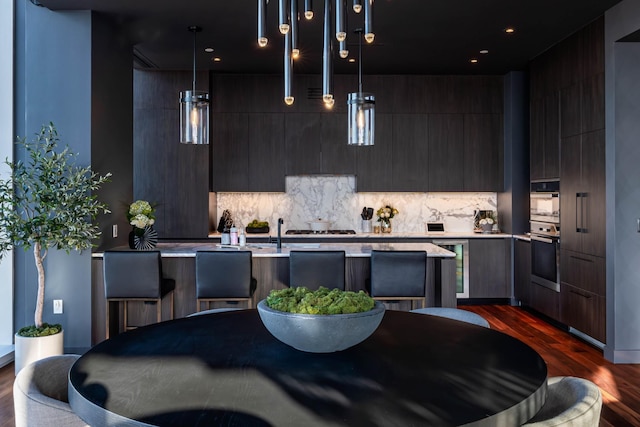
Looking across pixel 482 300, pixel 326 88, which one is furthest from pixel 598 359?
pixel 326 88

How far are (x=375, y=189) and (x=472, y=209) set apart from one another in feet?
4.54

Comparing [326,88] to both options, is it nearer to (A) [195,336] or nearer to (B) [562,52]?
(A) [195,336]

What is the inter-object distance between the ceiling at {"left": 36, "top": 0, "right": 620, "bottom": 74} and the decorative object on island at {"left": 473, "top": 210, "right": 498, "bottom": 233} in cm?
179

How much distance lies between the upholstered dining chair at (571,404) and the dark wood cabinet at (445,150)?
499 centimetres

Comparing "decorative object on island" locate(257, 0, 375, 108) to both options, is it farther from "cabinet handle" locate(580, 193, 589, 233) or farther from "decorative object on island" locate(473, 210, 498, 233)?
"decorative object on island" locate(473, 210, 498, 233)

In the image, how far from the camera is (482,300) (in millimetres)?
6375

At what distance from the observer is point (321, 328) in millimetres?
1585

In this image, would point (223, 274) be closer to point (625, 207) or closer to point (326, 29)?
point (326, 29)

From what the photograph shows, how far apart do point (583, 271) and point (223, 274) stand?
3.17 meters

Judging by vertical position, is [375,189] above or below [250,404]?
above

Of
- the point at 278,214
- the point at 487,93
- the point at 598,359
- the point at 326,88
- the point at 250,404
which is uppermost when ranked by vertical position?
the point at 487,93

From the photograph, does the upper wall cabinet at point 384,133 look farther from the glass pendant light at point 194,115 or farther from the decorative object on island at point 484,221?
the glass pendant light at point 194,115

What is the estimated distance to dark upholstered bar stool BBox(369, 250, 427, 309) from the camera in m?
3.81

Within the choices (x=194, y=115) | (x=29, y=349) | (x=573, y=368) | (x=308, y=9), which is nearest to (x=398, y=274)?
(x=573, y=368)
